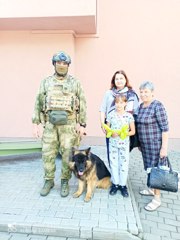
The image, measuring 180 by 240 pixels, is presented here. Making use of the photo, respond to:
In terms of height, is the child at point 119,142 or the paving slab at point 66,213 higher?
the child at point 119,142

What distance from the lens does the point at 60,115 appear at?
3.46m

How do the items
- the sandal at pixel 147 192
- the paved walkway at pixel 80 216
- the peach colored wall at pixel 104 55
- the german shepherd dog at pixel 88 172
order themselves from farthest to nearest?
the peach colored wall at pixel 104 55 → the sandal at pixel 147 192 → the german shepherd dog at pixel 88 172 → the paved walkway at pixel 80 216

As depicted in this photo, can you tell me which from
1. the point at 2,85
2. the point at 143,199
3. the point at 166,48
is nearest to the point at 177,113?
the point at 166,48

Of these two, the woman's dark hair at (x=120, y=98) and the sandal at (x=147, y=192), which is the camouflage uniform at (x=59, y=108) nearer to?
the woman's dark hair at (x=120, y=98)

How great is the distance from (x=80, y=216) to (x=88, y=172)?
0.63 meters

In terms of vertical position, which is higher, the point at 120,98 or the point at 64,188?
the point at 120,98

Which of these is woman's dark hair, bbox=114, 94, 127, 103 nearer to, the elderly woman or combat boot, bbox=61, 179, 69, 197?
the elderly woman

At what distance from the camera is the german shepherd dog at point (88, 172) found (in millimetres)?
3340

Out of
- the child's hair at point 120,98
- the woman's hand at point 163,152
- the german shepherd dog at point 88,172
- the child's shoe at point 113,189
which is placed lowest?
the child's shoe at point 113,189

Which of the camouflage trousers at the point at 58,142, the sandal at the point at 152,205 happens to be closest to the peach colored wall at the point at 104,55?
the camouflage trousers at the point at 58,142

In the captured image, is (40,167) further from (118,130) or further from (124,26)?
(124,26)

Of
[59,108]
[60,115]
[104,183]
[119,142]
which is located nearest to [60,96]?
[59,108]

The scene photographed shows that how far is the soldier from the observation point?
348cm

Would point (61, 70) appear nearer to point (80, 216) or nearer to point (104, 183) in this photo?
point (104, 183)
